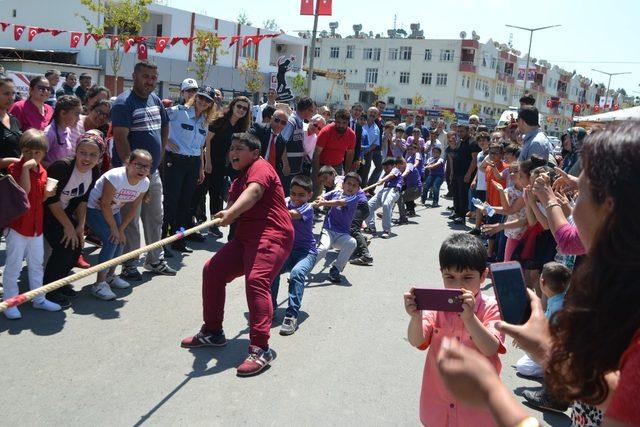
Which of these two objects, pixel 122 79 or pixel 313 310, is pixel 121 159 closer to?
pixel 313 310

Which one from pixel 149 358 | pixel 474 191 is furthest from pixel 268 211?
pixel 474 191

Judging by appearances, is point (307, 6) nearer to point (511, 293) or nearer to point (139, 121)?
point (139, 121)

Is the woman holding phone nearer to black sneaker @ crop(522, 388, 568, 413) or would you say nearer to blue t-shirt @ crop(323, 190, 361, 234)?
black sneaker @ crop(522, 388, 568, 413)

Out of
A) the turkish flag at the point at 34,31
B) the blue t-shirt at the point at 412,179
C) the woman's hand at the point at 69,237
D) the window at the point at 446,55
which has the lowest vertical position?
the woman's hand at the point at 69,237

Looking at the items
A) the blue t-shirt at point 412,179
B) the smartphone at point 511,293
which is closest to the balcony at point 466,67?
the blue t-shirt at point 412,179

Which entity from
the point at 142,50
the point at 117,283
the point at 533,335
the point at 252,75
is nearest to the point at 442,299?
the point at 533,335

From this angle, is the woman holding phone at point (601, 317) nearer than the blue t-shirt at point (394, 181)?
Yes

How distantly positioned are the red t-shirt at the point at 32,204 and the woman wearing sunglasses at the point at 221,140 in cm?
300

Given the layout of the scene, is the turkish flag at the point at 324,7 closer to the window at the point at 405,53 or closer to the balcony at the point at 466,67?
the balcony at the point at 466,67

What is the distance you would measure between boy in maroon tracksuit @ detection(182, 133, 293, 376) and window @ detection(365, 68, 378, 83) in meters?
75.6

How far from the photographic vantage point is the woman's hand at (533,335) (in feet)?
6.07

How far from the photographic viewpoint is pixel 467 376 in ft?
4.00

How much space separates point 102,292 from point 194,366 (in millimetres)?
1645

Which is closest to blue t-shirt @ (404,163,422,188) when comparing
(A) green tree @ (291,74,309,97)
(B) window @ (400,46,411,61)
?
(A) green tree @ (291,74,309,97)
